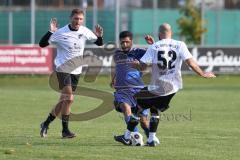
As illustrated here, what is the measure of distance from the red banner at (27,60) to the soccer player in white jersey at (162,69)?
72.5 ft

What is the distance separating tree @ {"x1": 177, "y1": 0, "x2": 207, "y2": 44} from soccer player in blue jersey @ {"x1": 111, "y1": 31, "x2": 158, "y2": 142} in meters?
36.7

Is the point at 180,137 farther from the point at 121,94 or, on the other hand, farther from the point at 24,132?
the point at 24,132

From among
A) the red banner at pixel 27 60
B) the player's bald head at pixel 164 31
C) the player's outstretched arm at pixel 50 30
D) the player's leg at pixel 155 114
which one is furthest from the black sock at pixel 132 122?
the red banner at pixel 27 60

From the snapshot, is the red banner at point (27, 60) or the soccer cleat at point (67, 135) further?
the red banner at point (27, 60)

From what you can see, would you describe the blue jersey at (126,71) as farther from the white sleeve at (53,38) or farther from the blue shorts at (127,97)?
the white sleeve at (53,38)

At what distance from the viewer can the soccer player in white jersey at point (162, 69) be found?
43.6 feet

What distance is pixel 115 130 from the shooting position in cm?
1647

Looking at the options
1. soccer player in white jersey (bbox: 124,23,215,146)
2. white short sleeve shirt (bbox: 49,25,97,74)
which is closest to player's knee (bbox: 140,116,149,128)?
soccer player in white jersey (bbox: 124,23,215,146)

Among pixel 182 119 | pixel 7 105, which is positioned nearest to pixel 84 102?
pixel 7 105

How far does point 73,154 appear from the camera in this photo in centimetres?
1205

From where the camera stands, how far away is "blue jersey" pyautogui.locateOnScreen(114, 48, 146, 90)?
45.3 ft

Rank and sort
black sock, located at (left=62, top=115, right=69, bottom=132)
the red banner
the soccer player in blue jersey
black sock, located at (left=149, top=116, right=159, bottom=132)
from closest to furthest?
1. black sock, located at (left=149, top=116, right=159, bottom=132)
2. the soccer player in blue jersey
3. black sock, located at (left=62, top=115, right=69, bottom=132)
4. the red banner

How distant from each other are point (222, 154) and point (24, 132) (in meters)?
4.78

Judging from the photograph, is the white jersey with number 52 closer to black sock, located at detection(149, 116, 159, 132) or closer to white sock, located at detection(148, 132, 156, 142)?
black sock, located at detection(149, 116, 159, 132)
